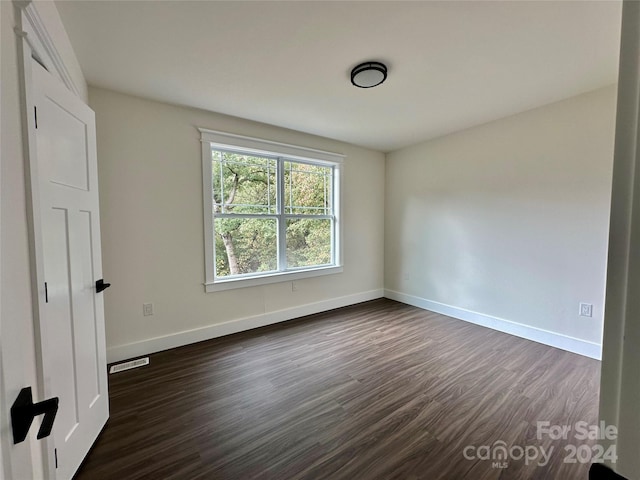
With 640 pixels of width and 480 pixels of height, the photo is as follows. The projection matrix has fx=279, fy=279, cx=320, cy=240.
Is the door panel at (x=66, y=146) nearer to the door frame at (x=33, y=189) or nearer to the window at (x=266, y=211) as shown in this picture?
the door frame at (x=33, y=189)

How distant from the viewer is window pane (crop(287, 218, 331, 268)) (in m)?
3.75

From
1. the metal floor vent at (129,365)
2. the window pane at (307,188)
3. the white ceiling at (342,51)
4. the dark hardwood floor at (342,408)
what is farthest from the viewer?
the window pane at (307,188)

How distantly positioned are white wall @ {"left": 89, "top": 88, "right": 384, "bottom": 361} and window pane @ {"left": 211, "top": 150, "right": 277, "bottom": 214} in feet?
0.80

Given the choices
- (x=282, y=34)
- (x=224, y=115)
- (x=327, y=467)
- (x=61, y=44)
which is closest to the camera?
(x=327, y=467)

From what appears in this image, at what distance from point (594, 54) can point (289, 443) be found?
11.1 feet

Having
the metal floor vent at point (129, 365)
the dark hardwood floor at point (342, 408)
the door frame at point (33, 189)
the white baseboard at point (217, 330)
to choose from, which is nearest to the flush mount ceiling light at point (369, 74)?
the door frame at point (33, 189)

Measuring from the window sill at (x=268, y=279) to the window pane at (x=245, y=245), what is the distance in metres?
0.14

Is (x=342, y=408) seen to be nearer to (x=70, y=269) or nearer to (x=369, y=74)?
(x=70, y=269)

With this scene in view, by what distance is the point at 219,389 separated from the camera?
85.7 inches

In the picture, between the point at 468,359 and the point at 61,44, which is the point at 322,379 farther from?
the point at 61,44

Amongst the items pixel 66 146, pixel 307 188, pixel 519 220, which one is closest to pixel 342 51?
pixel 66 146

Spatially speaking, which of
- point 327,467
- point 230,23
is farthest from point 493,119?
point 327,467

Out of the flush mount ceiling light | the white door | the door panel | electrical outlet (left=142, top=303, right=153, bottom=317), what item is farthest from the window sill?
the flush mount ceiling light

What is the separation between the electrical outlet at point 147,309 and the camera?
8.85 feet
